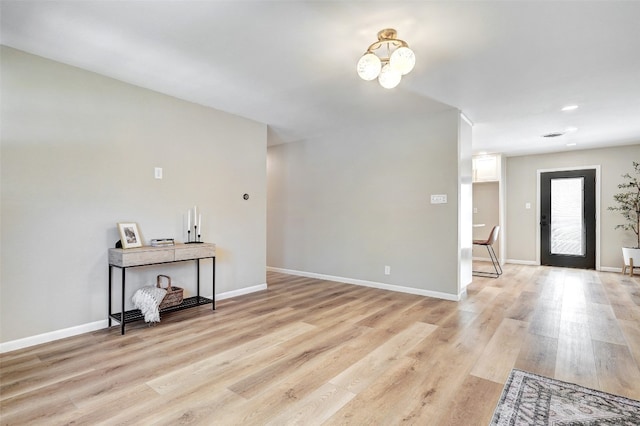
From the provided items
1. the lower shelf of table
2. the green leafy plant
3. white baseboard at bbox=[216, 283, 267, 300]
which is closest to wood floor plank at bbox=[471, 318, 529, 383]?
the lower shelf of table

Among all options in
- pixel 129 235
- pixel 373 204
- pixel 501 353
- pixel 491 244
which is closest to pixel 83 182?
pixel 129 235

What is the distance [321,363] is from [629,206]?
272 inches

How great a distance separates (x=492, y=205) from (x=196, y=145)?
6679 mm

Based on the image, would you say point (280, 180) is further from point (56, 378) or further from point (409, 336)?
point (56, 378)

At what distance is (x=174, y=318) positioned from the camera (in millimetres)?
3402

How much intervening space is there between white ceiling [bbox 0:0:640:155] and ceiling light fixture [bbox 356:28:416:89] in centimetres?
8

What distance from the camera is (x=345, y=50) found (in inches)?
103

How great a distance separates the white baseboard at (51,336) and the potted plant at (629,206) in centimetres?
814

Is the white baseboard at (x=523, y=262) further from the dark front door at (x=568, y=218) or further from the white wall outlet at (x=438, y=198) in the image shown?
the white wall outlet at (x=438, y=198)

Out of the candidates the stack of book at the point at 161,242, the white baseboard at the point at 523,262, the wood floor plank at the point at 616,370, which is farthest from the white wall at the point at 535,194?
the stack of book at the point at 161,242

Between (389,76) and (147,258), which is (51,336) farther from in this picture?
(389,76)

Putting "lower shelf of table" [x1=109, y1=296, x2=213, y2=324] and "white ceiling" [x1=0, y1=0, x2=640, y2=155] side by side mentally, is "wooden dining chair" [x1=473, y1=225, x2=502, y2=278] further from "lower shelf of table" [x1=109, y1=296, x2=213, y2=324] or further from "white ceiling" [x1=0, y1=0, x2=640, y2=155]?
"lower shelf of table" [x1=109, y1=296, x2=213, y2=324]

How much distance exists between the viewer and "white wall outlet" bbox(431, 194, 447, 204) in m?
4.20

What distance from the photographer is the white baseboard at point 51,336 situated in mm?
2604
